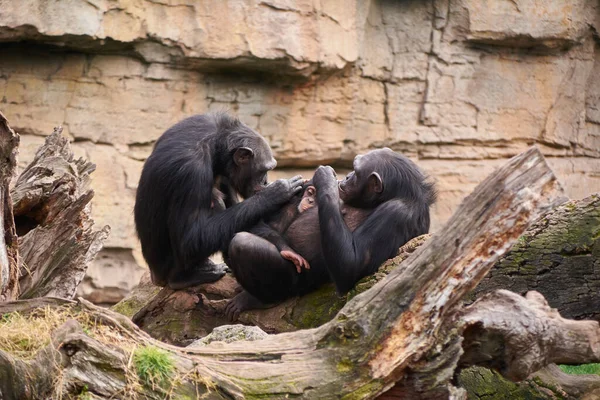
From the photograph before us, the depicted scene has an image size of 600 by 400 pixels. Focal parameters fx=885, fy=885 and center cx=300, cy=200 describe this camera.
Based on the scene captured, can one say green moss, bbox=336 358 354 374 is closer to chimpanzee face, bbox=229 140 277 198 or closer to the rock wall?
chimpanzee face, bbox=229 140 277 198

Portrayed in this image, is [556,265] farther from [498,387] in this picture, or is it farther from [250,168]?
[250,168]

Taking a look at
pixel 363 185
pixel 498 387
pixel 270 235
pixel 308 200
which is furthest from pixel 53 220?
pixel 498 387

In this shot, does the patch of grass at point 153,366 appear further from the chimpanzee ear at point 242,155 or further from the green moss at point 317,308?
the chimpanzee ear at point 242,155

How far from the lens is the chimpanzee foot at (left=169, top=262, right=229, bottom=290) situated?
25.6 ft

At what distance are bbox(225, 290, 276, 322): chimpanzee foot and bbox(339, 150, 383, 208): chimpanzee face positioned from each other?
114 centimetres

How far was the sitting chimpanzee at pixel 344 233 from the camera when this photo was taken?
22.7ft

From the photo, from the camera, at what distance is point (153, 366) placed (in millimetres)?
4441

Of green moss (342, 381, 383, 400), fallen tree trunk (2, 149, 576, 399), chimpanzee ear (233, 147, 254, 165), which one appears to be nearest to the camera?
fallen tree trunk (2, 149, 576, 399)

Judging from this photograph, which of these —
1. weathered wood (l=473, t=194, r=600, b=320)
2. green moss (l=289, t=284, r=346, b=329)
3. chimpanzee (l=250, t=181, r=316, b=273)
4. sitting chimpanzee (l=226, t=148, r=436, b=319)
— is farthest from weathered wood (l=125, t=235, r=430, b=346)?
weathered wood (l=473, t=194, r=600, b=320)

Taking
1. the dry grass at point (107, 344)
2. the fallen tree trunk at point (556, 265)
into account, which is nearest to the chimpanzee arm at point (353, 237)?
the fallen tree trunk at point (556, 265)

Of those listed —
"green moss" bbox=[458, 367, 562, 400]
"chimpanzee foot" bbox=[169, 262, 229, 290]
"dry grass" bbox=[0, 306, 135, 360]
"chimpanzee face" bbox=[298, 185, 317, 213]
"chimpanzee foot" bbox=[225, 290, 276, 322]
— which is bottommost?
"green moss" bbox=[458, 367, 562, 400]

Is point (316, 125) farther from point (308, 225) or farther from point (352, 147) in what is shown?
point (308, 225)

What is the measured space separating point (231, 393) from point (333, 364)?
21.8 inches

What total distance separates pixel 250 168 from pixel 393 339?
12.3ft
